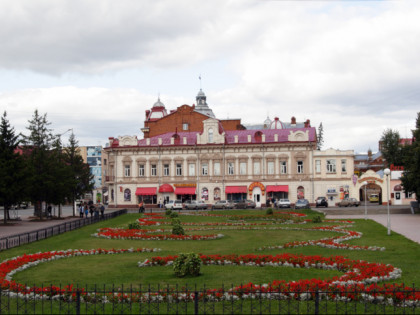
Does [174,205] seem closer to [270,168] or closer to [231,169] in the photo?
[231,169]

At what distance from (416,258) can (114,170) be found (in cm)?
6167

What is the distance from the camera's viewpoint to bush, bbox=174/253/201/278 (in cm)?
1614

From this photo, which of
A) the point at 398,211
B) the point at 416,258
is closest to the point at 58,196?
the point at 398,211

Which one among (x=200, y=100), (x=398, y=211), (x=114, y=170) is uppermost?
(x=200, y=100)

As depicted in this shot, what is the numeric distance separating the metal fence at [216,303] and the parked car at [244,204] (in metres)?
53.9

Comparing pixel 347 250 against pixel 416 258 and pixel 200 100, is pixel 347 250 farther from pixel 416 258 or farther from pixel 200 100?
pixel 200 100

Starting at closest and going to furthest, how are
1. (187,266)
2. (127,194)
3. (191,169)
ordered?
(187,266), (191,169), (127,194)

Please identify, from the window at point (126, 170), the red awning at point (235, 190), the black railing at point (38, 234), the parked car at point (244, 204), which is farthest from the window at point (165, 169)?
the black railing at point (38, 234)

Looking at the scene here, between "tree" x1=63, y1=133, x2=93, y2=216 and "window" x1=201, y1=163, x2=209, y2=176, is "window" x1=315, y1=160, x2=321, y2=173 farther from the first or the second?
"tree" x1=63, y1=133, x2=93, y2=216

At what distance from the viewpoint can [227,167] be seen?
2911 inches

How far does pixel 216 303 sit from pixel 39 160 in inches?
1643

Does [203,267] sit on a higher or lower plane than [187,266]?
lower

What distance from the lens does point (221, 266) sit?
60.7ft

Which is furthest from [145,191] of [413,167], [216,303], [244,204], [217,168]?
[216,303]
